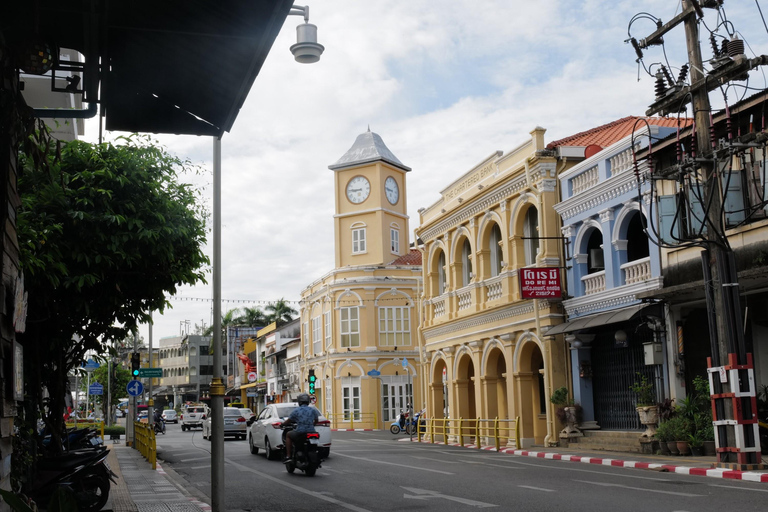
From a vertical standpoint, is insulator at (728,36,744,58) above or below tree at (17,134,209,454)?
above

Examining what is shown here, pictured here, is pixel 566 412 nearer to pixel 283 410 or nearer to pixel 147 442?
pixel 283 410

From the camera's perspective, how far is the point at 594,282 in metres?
25.3

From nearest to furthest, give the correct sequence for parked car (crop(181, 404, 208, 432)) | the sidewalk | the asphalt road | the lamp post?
the lamp post → the asphalt road → the sidewalk → parked car (crop(181, 404, 208, 432))

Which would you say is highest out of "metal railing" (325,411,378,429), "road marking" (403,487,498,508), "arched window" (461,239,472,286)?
"arched window" (461,239,472,286)

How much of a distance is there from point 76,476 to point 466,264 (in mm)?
24010

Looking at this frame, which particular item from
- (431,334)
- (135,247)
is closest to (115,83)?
(135,247)

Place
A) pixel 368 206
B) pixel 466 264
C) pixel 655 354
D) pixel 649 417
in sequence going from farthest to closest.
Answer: pixel 368 206, pixel 466 264, pixel 655 354, pixel 649 417

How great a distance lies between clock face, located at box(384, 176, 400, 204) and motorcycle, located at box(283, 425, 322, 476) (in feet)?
129

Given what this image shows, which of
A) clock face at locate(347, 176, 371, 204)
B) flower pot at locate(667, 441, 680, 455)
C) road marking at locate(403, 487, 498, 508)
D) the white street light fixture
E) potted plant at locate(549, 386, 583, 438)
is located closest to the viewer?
the white street light fixture

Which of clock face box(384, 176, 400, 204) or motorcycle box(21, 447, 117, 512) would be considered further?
clock face box(384, 176, 400, 204)

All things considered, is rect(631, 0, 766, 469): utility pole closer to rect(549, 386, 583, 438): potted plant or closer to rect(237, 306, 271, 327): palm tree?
rect(549, 386, 583, 438): potted plant

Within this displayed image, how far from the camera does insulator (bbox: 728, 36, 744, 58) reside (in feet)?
54.7

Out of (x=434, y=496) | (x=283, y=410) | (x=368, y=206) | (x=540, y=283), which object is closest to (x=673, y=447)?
(x=540, y=283)

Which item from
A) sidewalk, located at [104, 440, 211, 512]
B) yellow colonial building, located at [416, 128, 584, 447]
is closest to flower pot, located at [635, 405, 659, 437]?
yellow colonial building, located at [416, 128, 584, 447]
